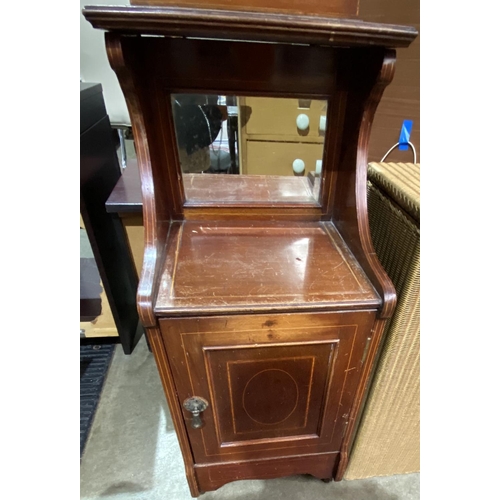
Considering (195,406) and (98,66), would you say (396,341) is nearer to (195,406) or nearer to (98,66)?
(195,406)

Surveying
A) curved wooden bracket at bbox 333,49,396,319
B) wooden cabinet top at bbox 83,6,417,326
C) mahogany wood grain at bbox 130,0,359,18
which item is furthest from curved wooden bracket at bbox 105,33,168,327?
curved wooden bracket at bbox 333,49,396,319

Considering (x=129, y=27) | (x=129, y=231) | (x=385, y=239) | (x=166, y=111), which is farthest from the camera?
(x=129, y=231)

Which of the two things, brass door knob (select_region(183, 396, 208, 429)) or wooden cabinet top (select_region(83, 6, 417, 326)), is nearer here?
wooden cabinet top (select_region(83, 6, 417, 326))

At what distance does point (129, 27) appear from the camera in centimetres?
51

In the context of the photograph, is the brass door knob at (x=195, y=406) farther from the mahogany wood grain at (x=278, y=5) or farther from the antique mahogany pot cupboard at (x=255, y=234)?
the mahogany wood grain at (x=278, y=5)

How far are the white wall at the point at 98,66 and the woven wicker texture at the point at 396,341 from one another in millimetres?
1119

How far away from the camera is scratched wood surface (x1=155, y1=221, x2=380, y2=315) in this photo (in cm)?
64

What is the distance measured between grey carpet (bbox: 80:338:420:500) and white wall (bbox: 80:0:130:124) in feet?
4.26

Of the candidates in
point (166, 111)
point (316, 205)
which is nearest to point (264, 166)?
point (316, 205)

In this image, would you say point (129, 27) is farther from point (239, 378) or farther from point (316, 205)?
point (239, 378)

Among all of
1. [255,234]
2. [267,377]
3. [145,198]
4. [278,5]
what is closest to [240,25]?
[278,5]

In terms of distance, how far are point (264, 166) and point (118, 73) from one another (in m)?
0.42

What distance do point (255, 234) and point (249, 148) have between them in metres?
0.23

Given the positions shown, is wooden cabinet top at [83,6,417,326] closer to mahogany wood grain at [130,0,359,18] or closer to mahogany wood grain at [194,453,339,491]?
mahogany wood grain at [130,0,359,18]
